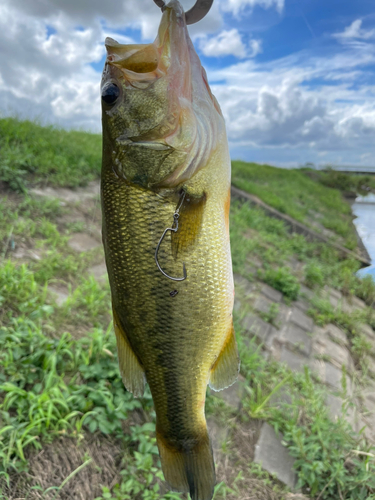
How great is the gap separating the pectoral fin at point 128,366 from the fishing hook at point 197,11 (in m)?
0.98

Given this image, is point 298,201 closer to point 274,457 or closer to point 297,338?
point 297,338

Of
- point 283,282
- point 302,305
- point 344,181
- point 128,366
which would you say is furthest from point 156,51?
point 344,181

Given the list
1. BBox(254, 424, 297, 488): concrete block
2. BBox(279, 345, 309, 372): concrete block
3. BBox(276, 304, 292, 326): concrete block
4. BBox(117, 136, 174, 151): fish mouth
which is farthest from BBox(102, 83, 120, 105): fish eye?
BBox(276, 304, 292, 326): concrete block

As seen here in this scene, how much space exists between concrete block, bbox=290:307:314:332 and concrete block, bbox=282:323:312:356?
0.33ft

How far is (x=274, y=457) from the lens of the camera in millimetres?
2717

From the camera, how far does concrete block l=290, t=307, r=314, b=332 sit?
482cm

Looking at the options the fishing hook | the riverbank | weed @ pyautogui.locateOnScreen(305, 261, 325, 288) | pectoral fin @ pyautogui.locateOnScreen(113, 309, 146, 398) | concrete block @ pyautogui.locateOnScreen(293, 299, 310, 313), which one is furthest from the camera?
weed @ pyautogui.locateOnScreen(305, 261, 325, 288)

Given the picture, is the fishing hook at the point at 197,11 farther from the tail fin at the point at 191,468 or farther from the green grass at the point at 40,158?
the green grass at the point at 40,158

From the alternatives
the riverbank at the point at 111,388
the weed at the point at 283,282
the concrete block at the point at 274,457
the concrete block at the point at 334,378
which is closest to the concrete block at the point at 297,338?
the riverbank at the point at 111,388

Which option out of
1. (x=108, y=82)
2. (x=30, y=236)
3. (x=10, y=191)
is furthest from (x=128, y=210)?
(x=10, y=191)

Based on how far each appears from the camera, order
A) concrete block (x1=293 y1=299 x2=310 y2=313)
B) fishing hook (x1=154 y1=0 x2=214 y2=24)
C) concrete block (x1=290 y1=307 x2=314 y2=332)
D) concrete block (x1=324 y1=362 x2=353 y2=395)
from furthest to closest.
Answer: concrete block (x1=293 y1=299 x2=310 y2=313), concrete block (x1=290 y1=307 x2=314 y2=332), concrete block (x1=324 y1=362 x2=353 y2=395), fishing hook (x1=154 y1=0 x2=214 y2=24)

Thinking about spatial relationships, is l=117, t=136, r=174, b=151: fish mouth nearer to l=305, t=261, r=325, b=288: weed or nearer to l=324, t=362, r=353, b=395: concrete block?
l=324, t=362, r=353, b=395: concrete block

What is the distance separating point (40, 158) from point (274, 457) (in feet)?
15.3

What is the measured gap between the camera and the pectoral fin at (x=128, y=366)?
1.25m
